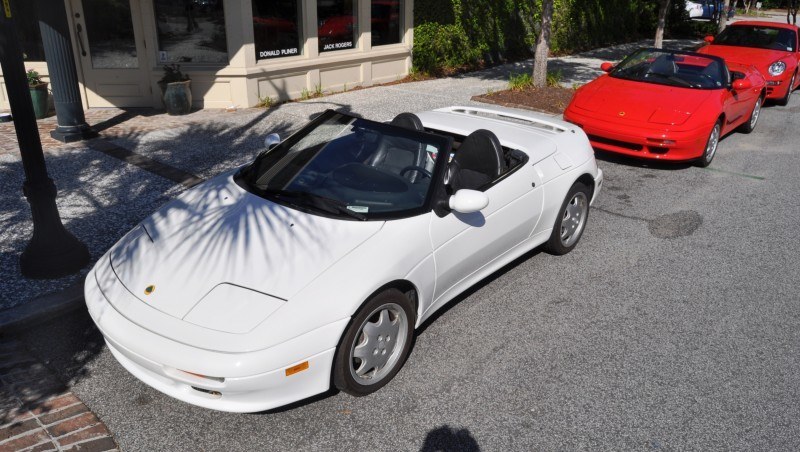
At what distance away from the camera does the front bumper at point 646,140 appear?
26.4 ft

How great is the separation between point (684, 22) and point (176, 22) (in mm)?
20491

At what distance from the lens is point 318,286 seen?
141 inches

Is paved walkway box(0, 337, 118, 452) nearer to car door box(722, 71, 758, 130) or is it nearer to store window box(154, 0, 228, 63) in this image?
store window box(154, 0, 228, 63)

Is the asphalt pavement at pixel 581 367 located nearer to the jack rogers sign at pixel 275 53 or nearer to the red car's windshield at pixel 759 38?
the jack rogers sign at pixel 275 53

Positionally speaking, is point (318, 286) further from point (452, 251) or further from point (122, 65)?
point (122, 65)

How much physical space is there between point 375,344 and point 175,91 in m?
7.95

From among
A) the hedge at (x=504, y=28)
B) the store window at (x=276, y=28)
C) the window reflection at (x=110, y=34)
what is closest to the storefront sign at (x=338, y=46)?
the store window at (x=276, y=28)

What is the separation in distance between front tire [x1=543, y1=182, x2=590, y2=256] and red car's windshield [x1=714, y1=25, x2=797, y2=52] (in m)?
9.39

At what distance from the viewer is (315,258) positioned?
12.3ft

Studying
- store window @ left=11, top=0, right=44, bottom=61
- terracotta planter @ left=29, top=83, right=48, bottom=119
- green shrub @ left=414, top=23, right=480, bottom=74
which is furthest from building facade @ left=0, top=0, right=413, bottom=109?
green shrub @ left=414, top=23, right=480, bottom=74

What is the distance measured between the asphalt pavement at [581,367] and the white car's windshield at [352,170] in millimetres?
1045

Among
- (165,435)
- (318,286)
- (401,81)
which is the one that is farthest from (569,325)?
(401,81)

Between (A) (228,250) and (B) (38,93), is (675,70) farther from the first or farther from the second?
(B) (38,93)

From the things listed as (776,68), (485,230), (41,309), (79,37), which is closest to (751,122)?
(776,68)
